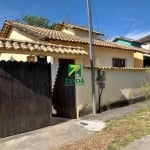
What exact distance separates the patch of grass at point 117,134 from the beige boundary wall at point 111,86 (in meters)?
1.60

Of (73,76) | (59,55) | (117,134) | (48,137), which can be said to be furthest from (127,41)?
(48,137)

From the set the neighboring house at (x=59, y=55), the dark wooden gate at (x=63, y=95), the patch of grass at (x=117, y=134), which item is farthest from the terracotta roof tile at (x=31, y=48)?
the patch of grass at (x=117, y=134)

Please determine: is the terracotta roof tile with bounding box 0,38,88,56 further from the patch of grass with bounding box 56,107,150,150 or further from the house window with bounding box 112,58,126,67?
the house window with bounding box 112,58,126,67

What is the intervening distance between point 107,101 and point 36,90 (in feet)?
14.1

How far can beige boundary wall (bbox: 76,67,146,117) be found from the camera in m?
11.0

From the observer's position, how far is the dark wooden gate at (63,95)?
10.8m

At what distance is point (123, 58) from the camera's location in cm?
2084

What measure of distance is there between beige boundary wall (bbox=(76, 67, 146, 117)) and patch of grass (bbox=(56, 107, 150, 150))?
1595 millimetres

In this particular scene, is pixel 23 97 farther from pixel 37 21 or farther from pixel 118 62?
pixel 37 21

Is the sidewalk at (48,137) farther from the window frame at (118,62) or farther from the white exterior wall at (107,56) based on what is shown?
the window frame at (118,62)

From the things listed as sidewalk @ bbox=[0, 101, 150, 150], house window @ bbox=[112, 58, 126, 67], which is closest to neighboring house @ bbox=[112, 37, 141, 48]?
house window @ bbox=[112, 58, 126, 67]

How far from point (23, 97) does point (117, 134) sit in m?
3.06

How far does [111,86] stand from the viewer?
12.9 meters

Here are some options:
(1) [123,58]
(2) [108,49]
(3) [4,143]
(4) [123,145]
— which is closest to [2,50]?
(3) [4,143]
